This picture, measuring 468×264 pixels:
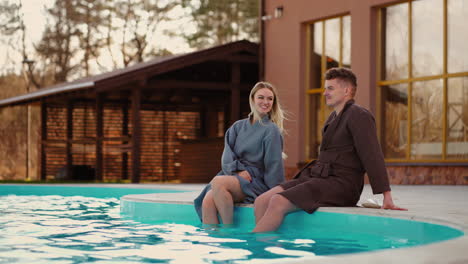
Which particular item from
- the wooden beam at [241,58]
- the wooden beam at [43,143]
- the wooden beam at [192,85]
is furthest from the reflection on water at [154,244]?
the wooden beam at [43,143]

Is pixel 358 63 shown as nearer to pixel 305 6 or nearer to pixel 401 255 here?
pixel 305 6

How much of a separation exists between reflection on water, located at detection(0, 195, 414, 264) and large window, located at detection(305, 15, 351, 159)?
8.65 metres

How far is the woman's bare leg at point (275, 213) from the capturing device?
4.90 metres

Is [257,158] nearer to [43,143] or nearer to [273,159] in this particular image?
[273,159]

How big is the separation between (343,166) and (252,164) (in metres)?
0.96

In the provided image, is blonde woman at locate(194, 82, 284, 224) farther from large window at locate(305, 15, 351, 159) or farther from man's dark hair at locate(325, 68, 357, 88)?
large window at locate(305, 15, 351, 159)

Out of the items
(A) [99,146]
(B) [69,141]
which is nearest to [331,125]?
(A) [99,146]

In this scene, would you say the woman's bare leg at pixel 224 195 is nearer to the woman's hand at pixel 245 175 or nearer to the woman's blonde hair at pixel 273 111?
the woman's hand at pixel 245 175

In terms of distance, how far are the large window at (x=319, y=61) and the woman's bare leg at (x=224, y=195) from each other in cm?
882

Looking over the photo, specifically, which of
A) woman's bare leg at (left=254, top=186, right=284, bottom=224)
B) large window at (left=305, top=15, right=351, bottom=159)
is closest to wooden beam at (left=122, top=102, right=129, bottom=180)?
large window at (left=305, top=15, right=351, bottom=159)

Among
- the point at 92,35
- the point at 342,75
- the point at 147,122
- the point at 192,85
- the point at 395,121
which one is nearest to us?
the point at 342,75

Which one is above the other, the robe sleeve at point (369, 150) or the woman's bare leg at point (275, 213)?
the robe sleeve at point (369, 150)

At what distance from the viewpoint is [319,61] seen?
14.6 m

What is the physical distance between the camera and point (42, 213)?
777 cm
